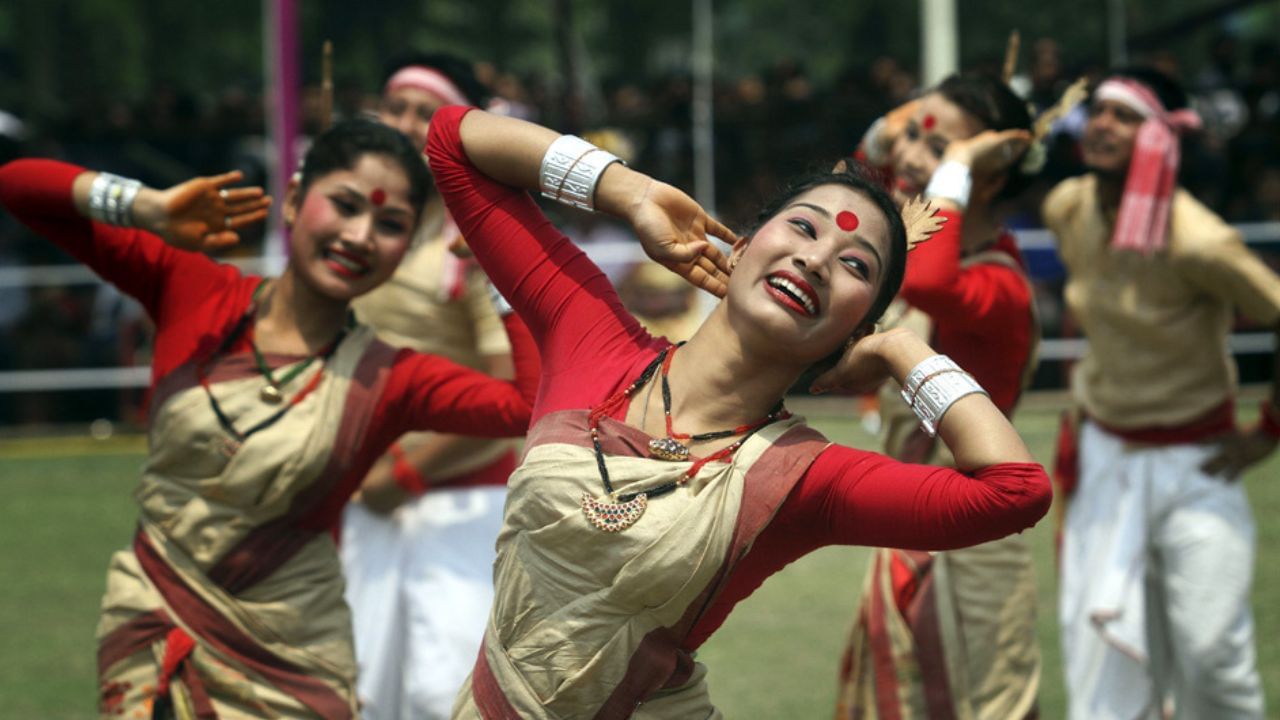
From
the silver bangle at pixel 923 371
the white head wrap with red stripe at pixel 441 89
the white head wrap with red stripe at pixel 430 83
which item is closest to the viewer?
the silver bangle at pixel 923 371

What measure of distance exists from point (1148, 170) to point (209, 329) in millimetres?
3105

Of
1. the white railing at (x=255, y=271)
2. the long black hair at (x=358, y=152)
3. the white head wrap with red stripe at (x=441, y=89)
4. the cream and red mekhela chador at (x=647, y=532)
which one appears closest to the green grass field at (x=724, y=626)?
the white railing at (x=255, y=271)

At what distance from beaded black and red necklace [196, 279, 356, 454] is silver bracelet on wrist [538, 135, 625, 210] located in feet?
3.09

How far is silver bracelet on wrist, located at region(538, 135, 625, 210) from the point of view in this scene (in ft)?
10.1

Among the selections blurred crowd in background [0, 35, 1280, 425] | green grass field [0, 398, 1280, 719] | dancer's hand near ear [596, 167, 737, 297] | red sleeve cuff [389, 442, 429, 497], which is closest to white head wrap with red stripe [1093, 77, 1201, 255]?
green grass field [0, 398, 1280, 719]

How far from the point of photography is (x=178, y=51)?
87.0 ft

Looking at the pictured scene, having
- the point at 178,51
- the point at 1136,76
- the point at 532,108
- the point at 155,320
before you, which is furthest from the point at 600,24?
the point at 155,320

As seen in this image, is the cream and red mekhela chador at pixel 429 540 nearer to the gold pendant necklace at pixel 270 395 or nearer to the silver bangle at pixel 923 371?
the gold pendant necklace at pixel 270 395

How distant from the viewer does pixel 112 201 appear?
148 inches

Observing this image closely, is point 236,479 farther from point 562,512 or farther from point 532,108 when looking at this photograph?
point 532,108

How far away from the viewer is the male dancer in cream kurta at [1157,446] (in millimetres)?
5426

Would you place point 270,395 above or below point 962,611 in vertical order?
above

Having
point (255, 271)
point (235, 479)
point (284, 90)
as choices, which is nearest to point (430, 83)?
point (235, 479)

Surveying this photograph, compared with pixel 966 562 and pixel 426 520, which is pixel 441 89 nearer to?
pixel 426 520
